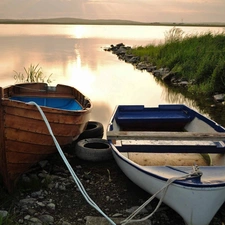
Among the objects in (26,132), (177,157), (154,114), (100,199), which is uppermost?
(26,132)

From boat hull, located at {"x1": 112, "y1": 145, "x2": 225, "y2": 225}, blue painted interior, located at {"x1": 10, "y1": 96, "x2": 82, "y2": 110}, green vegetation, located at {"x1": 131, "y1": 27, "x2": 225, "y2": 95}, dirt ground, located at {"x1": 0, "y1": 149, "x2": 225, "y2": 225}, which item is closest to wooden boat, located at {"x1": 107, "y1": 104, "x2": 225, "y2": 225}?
boat hull, located at {"x1": 112, "y1": 145, "x2": 225, "y2": 225}

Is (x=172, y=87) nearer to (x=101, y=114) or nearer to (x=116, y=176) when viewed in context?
(x=101, y=114)

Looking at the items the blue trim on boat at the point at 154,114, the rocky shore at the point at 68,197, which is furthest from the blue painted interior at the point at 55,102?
the rocky shore at the point at 68,197

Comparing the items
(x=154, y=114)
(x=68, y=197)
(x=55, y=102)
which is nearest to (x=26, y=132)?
(x=68, y=197)

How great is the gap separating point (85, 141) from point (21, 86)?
261 centimetres

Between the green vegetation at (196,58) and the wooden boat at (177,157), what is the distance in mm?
6005

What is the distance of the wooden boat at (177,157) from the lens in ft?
12.8

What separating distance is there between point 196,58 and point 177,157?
1206 cm

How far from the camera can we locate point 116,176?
5.89m

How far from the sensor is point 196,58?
1698cm

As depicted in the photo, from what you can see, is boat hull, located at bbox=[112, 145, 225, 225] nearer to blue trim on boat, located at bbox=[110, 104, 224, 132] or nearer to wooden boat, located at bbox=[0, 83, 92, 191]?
wooden boat, located at bbox=[0, 83, 92, 191]

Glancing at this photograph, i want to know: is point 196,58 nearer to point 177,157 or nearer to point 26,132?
point 177,157

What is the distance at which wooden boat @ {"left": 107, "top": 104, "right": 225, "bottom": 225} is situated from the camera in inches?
154

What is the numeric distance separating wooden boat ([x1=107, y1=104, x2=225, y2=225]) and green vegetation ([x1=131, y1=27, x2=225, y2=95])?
6005 mm
